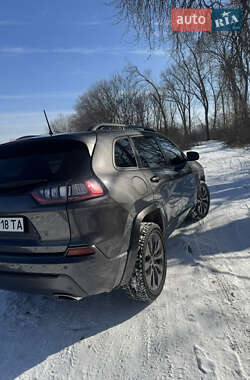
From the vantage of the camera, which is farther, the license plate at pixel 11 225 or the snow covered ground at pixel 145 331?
the license plate at pixel 11 225

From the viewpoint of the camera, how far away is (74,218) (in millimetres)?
1875

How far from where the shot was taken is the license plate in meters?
2.00

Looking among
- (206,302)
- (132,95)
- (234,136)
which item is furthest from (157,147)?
(132,95)

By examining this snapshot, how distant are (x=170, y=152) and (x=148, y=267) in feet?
6.16

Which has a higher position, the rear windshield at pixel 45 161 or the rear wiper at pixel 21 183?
the rear windshield at pixel 45 161

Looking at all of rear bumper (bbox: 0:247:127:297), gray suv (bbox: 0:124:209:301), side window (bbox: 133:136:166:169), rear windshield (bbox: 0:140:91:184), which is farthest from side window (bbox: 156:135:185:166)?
rear bumper (bbox: 0:247:127:297)

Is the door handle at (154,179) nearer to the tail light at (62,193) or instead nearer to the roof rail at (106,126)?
the roof rail at (106,126)

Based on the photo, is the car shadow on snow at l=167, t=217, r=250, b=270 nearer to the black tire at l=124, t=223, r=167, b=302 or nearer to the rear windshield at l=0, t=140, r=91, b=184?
the black tire at l=124, t=223, r=167, b=302

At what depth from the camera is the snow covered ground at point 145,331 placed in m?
1.86

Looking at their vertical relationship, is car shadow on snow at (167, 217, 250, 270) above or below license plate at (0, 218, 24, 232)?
below

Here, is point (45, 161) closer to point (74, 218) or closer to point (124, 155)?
point (74, 218)

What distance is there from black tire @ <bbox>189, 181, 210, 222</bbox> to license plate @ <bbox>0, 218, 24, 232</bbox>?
3224 mm

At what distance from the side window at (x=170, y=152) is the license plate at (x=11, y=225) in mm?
2114

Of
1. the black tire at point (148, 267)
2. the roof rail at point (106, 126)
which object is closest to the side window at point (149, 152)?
the roof rail at point (106, 126)
